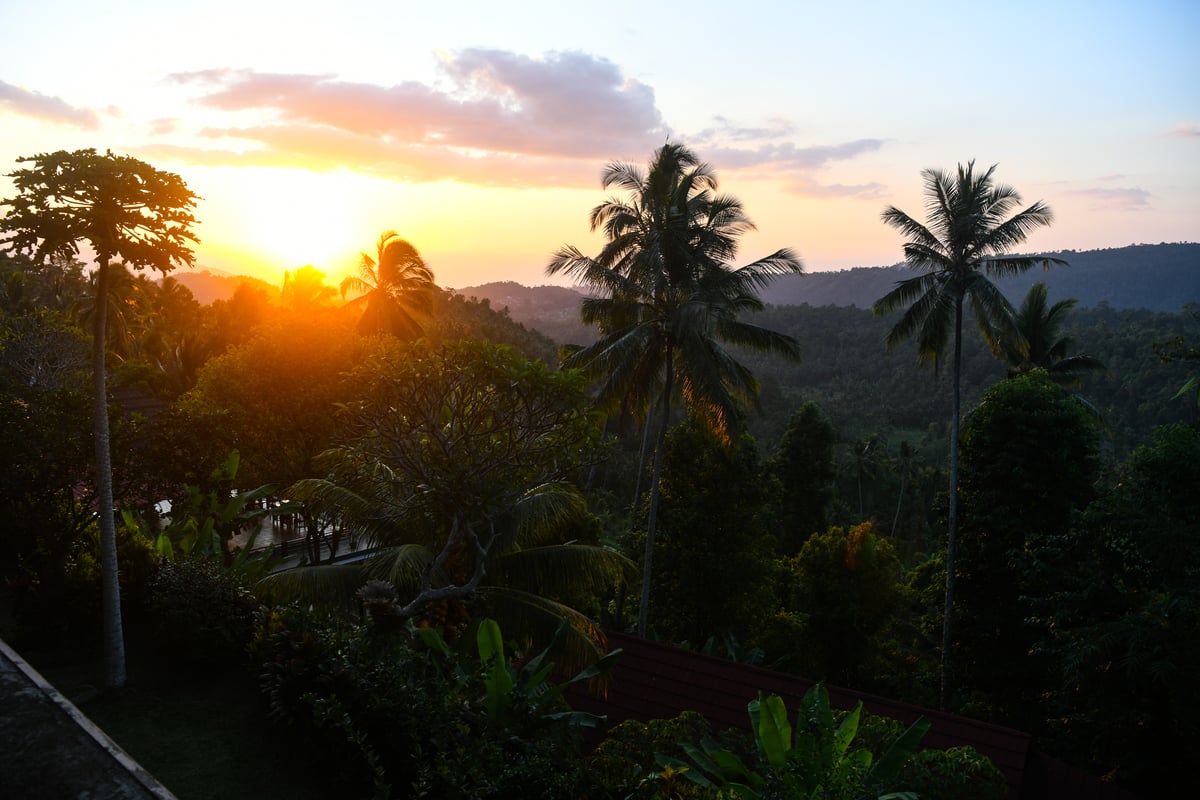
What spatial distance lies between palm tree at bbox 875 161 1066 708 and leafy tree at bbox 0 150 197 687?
16.5 metres

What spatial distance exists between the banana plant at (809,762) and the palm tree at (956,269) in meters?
12.8

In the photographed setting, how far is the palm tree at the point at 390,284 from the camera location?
28.9 m

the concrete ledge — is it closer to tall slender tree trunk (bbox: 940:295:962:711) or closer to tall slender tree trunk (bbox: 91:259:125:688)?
tall slender tree trunk (bbox: 91:259:125:688)

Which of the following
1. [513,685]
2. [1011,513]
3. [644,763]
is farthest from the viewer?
[1011,513]

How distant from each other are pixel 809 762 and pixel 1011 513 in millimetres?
13976

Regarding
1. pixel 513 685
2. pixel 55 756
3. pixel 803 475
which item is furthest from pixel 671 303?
pixel 803 475

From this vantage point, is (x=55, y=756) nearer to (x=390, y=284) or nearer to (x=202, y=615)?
(x=202, y=615)

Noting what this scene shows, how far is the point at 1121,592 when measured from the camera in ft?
41.6

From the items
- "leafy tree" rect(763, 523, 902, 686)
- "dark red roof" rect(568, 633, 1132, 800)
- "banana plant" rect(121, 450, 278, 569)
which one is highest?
"banana plant" rect(121, 450, 278, 569)

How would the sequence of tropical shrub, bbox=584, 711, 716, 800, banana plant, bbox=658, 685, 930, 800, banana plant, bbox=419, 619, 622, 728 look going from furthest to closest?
banana plant, bbox=419, 619, 622, 728 < tropical shrub, bbox=584, 711, 716, 800 < banana plant, bbox=658, 685, 930, 800

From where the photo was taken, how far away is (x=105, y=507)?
30.5 ft

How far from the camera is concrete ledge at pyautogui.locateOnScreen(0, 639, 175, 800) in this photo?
3252 millimetres

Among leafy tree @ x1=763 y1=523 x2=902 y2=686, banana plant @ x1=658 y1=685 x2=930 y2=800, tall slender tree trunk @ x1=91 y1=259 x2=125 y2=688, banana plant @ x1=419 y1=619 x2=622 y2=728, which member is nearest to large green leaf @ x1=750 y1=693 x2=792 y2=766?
banana plant @ x1=658 y1=685 x2=930 y2=800

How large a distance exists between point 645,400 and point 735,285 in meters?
3.18
